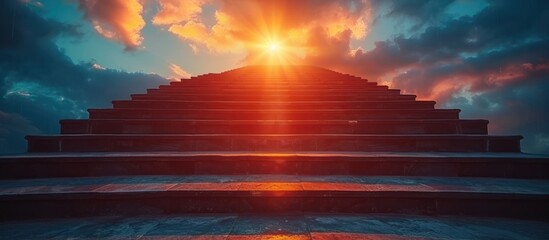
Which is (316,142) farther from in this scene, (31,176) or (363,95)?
(31,176)

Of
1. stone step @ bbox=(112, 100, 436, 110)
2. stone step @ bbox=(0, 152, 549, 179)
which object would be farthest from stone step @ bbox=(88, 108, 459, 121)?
stone step @ bbox=(0, 152, 549, 179)

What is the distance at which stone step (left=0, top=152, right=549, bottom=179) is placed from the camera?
372cm

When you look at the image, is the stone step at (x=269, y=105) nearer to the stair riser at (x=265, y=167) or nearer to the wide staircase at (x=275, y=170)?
the wide staircase at (x=275, y=170)

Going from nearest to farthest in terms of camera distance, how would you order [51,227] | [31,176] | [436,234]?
[436,234], [51,227], [31,176]

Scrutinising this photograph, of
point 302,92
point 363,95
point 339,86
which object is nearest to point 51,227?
point 302,92

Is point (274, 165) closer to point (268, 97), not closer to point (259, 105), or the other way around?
point (259, 105)

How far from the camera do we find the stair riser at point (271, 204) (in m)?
2.87

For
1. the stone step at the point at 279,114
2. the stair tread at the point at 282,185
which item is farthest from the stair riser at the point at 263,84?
the stair tread at the point at 282,185

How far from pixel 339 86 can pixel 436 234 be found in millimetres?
6735

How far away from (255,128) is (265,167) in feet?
5.54

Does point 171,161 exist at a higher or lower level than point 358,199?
higher

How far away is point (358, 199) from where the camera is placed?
2947 millimetres

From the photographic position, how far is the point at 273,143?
15.7ft

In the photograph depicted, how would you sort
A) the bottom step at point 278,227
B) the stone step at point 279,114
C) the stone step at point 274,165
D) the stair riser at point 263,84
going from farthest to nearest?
the stair riser at point 263,84
the stone step at point 279,114
the stone step at point 274,165
the bottom step at point 278,227
